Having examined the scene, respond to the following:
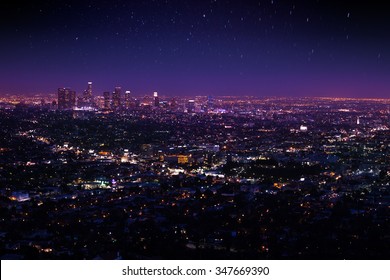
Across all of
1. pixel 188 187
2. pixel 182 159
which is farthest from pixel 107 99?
pixel 188 187

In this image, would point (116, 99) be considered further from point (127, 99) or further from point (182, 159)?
point (182, 159)

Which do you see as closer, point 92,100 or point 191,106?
point 92,100

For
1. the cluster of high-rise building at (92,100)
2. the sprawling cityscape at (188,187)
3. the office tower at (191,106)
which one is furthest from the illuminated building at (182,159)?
the office tower at (191,106)

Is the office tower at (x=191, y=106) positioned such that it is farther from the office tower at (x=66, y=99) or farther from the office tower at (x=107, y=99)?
the office tower at (x=66, y=99)

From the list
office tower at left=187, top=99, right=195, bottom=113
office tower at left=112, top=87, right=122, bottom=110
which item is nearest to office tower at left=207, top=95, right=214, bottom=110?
office tower at left=187, top=99, right=195, bottom=113

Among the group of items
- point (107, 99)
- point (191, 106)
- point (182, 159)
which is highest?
point (107, 99)

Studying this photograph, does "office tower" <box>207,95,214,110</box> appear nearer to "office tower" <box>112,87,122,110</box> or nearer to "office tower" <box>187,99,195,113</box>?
"office tower" <box>187,99,195,113</box>
